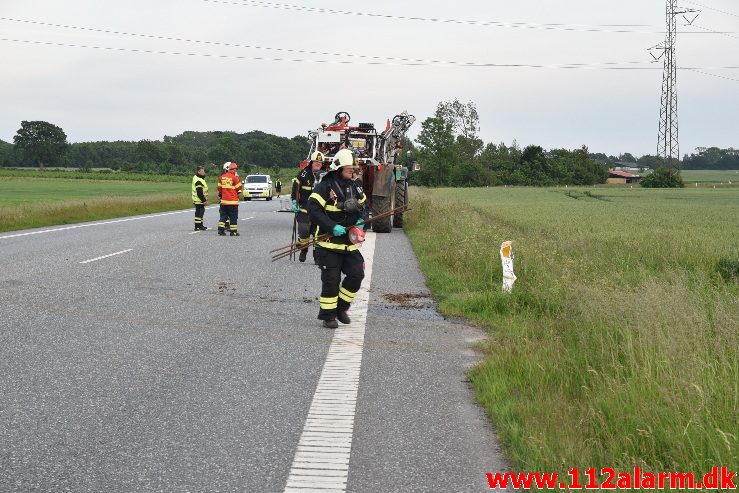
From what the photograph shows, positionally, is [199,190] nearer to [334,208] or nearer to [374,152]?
[374,152]

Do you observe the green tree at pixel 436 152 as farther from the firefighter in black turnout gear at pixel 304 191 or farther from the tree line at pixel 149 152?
the firefighter in black turnout gear at pixel 304 191

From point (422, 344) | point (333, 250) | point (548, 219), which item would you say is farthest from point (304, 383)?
point (548, 219)

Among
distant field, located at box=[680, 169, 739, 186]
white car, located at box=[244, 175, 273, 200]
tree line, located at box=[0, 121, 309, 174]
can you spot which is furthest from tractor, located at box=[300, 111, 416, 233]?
tree line, located at box=[0, 121, 309, 174]

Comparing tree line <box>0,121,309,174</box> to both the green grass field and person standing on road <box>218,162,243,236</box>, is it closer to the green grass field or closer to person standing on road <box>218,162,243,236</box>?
person standing on road <box>218,162,243,236</box>

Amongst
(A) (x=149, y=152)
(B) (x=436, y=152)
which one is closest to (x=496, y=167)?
(B) (x=436, y=152)

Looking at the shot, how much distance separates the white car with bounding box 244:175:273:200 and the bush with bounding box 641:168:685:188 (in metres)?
48.5

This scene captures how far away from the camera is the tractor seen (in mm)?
19812

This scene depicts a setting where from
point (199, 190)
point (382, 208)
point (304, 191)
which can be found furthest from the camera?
point (199, 190)

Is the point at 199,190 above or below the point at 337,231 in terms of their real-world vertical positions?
above

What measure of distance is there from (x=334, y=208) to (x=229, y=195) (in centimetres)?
1057

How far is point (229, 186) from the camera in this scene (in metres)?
18.1

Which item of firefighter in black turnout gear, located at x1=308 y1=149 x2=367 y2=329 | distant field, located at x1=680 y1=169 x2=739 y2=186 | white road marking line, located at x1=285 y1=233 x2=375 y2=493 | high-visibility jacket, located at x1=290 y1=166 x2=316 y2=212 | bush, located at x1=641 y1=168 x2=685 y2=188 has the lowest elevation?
white road marking line, located at x1=285 y1=233 x2=375 y2=493

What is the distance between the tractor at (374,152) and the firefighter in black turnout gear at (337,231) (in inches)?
435

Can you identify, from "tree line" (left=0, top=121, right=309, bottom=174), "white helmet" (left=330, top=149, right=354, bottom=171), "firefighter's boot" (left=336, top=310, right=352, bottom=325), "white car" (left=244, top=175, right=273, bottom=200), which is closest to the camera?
"white helmet" (left=330, top=149, right=354, bottom=171)
